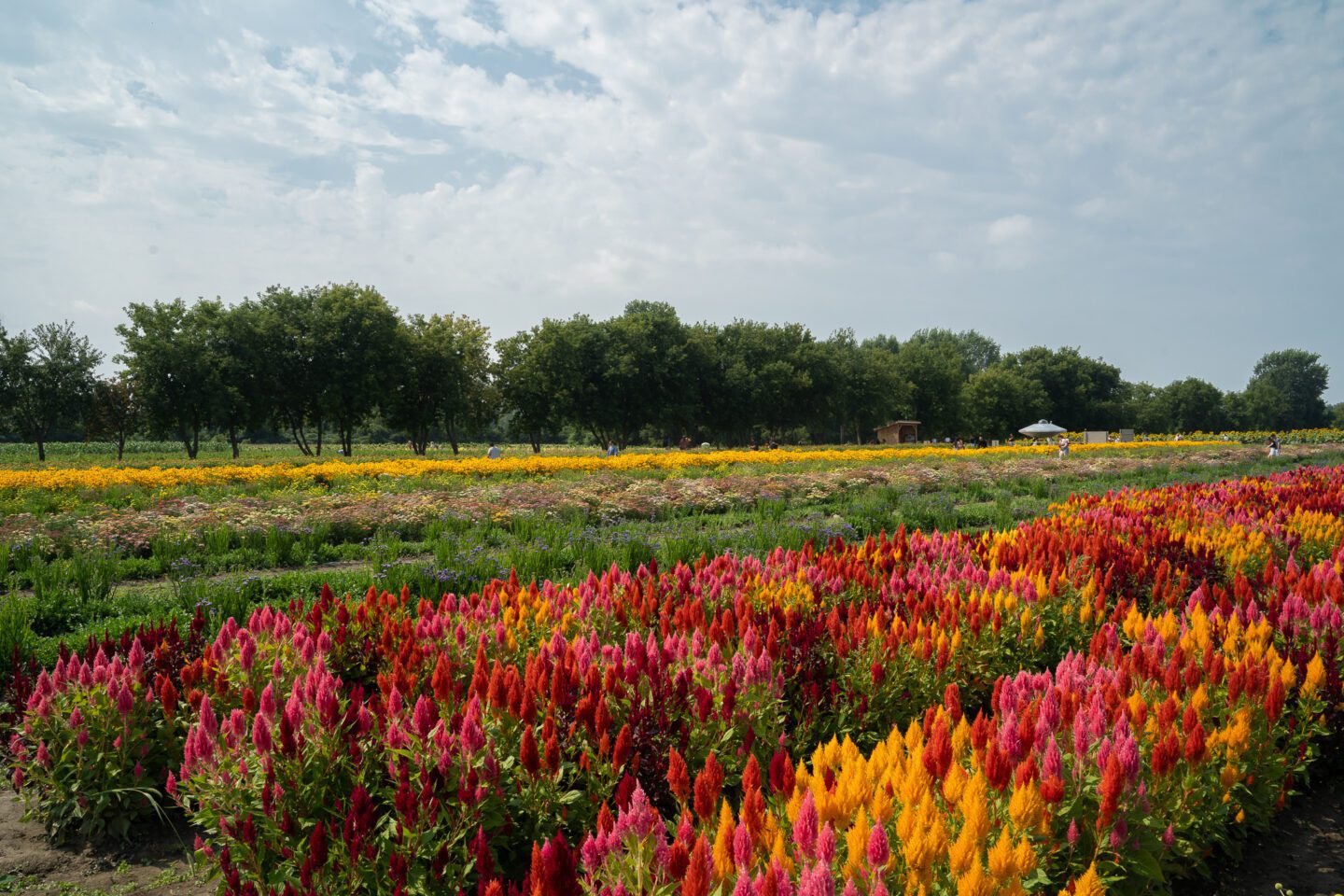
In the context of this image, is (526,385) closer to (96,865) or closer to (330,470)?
(330,470)

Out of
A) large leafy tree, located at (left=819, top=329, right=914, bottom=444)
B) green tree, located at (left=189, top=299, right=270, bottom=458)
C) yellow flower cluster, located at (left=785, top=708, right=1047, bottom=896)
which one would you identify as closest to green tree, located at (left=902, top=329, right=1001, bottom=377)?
large leafy tree, located at (left=819, top=329, right=914, bottom=444)

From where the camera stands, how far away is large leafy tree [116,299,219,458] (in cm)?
3638

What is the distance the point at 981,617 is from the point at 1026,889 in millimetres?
2439

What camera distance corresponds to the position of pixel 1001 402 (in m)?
81.8

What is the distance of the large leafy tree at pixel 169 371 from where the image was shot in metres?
36.4

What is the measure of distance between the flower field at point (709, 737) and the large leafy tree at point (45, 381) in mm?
43503

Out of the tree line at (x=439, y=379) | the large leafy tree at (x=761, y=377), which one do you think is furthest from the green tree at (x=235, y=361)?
the large leafy tree at (x=761, y=377)

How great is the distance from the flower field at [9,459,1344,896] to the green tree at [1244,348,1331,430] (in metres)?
124

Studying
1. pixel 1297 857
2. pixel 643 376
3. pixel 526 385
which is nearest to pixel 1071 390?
pixel 643 376

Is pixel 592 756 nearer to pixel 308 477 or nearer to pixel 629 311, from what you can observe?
pixel 308 477

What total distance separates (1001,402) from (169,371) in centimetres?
7506

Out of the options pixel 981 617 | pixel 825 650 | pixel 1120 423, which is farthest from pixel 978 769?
pixel 1120 423

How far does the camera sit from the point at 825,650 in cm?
409

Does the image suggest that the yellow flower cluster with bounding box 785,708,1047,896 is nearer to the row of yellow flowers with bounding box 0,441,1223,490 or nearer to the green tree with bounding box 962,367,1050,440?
the row of yellow flowers with bounding box 0,441,1223,490
